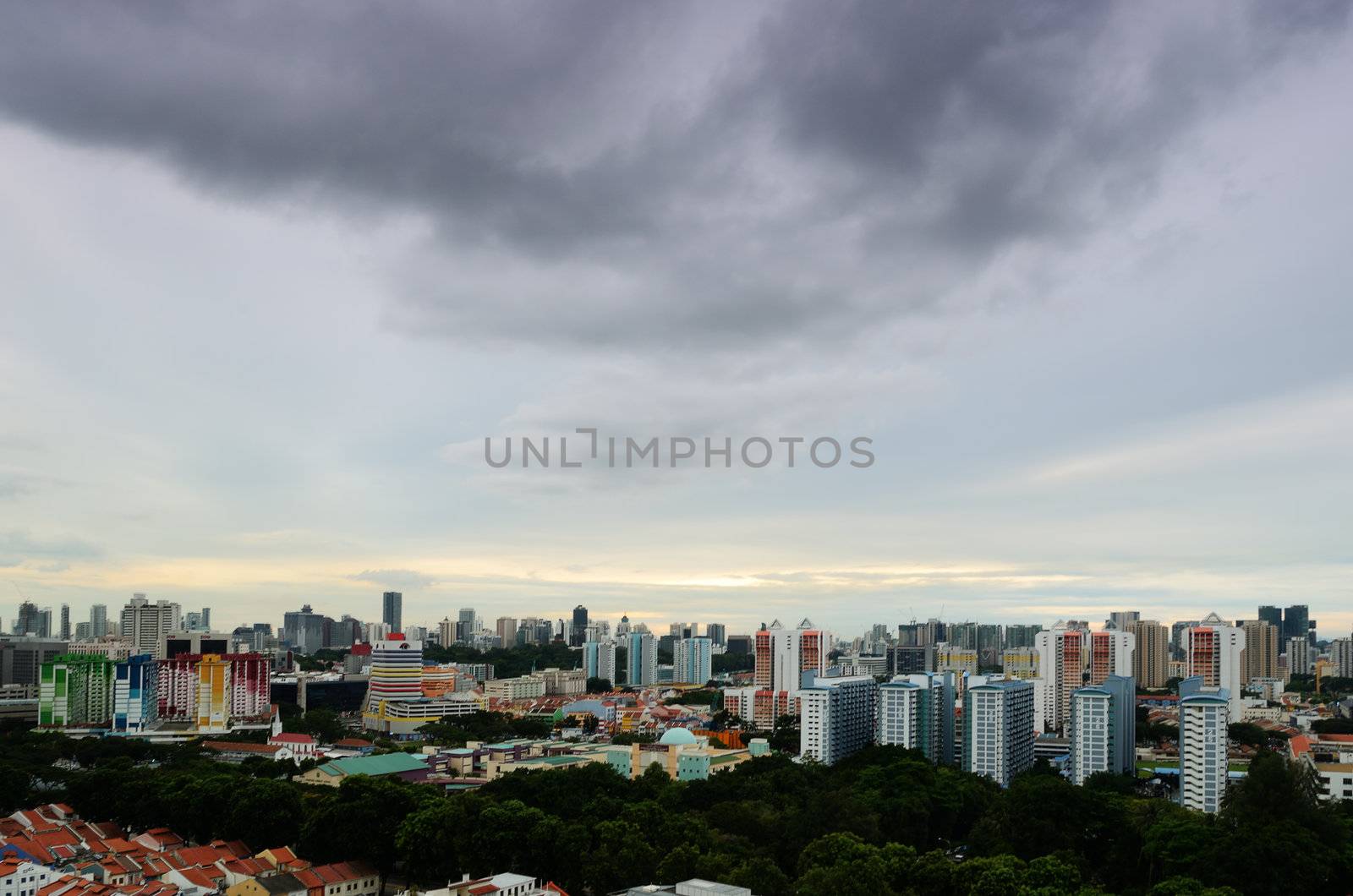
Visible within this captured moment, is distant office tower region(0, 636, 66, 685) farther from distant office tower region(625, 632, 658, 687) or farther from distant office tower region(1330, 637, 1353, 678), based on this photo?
distant office tower region(1330, 637, 1353, 678)

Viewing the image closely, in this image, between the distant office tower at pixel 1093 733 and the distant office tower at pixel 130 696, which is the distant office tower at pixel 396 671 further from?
the distant office tower at pixel 1093 733

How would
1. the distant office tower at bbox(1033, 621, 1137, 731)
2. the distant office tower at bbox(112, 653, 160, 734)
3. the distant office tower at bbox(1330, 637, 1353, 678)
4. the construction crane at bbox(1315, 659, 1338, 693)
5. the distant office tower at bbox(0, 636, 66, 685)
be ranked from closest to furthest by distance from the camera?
1. the distant office tower at bbox(112, 653, 160, 734)
2. the distant office tower at bbox(1033, 621, 1137, 731)
3. the distant office tower at bbox(0, 636, 66, 685)
4. the construction crane at bbox(1315, 659, 1338, 693)
5. the distant office tower at bbox(1330, 637, 1353, 678)

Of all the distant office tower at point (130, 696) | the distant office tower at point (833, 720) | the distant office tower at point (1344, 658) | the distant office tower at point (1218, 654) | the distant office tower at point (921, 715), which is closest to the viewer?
the distant office tower at point (921, 715)

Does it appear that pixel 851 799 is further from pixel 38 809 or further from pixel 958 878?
pixel 38 809

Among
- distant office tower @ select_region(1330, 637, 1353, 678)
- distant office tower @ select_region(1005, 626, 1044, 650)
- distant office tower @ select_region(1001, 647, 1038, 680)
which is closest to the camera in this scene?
distant office tower @ select_region(1001, 647, 1038, 680)

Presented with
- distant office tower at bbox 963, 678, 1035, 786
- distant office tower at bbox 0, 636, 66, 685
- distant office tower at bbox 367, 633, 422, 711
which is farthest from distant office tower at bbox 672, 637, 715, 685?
distant office tower at bbox 963, 678, 1035, 786

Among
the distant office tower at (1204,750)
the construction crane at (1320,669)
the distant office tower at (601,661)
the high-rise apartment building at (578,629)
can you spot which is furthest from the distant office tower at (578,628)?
the distant office tower at (1204,750)

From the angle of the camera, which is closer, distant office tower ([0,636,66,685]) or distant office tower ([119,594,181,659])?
distant office tower ([0,636,66,685])

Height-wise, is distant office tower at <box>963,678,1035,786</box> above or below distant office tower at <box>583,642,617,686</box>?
above
